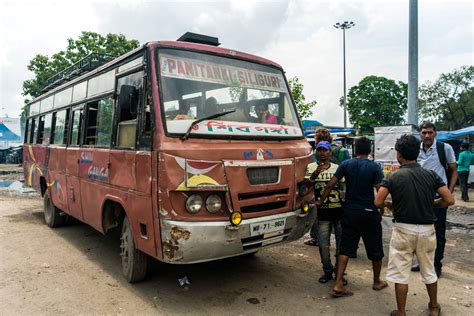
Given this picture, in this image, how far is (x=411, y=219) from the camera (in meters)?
3.36

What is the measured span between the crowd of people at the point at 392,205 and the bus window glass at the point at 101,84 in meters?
2.81

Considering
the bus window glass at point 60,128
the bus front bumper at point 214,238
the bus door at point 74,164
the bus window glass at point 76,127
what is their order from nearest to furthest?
the bus front bumper at point 214,238 < the bus door at point 74,164 < the bus window glass at point 76,127 < the bus window glass at point 60,128

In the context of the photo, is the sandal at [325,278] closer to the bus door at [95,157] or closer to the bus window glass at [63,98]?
the bus door at [95,157]

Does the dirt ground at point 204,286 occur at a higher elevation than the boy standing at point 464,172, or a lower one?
lower

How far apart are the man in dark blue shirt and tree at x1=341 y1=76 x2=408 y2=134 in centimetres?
5425

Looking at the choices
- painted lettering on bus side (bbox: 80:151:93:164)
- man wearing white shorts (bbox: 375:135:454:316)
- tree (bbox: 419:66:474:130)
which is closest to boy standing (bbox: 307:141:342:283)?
man wearing white shorts (bbox: 375:135:454:316)

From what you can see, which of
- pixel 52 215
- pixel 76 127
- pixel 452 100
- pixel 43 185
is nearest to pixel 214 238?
pixel 76 127

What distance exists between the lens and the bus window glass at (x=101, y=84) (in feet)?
16.1

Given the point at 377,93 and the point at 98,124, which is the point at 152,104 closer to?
the point at 98,124

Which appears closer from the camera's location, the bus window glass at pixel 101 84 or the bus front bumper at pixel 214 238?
the bus front bumper at pixel 214 238

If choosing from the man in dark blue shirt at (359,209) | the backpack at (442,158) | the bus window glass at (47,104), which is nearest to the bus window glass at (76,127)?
the bus window glass at (47,104)

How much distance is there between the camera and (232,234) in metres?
3.65

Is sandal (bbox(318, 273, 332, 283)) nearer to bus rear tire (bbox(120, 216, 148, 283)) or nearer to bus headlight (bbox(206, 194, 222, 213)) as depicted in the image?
bus headlight (bbox(206, 194, 222, 213))

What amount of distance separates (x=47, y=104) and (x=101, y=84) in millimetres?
3617
